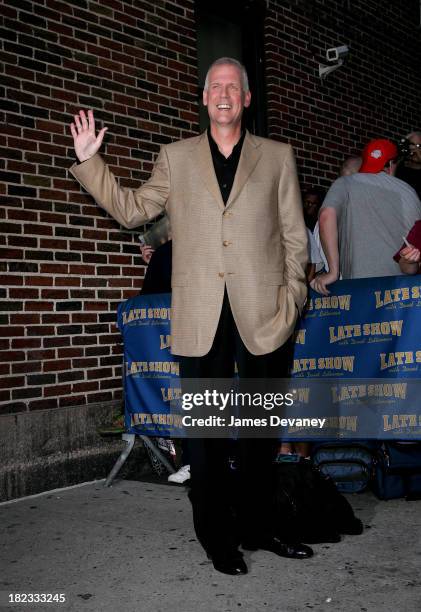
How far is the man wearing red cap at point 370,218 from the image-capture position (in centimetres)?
433

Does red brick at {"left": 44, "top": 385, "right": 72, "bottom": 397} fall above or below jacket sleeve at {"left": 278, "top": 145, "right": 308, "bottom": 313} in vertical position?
below

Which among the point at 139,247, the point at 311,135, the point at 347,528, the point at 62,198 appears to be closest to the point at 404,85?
the point at 311,135

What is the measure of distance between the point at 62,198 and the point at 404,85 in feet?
17.9

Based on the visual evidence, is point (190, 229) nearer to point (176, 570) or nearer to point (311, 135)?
point (176, 570)

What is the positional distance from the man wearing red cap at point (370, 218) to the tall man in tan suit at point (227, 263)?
1.16 meters

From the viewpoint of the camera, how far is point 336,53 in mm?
7129

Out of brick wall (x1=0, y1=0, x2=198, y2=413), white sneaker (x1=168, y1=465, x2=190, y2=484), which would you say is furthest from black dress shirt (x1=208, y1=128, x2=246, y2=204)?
white sneaker (x1=168, y1=465, x2=190, y2=484)

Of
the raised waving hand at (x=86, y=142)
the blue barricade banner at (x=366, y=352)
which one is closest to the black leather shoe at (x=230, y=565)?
the blue barricade banner at (x=366, y=352)

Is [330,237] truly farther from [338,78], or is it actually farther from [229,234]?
[338,78]

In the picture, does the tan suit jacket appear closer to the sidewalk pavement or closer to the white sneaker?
the sidewalk pavement

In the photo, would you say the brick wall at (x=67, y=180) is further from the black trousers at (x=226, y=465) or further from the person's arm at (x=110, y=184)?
the black trousers at (x=226, y=465)

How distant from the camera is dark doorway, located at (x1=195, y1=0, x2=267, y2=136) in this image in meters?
6.62

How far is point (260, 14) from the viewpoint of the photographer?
6766mm

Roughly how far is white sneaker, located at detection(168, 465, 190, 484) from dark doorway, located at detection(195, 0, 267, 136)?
352 centimetres
